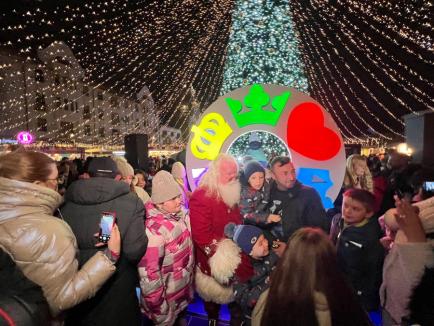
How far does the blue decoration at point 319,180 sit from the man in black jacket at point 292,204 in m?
1.33

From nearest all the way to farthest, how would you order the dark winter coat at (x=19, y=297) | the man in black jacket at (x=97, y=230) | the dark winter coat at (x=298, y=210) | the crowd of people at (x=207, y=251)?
the dark winter coat at (x=19, y=297)
the crowd of people at (x=207, y=251)
the man in black jacket at (x=97, y=230)
the dark winter coat at (x=298, y=210)

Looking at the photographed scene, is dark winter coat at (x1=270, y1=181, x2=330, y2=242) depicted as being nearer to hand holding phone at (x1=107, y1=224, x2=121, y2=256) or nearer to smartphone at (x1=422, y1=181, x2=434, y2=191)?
smartphone at (x1=422, y1=181, x2=434, y2=191)

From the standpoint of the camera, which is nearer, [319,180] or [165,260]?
[165,260]

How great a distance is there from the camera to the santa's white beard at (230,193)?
3.21 metres

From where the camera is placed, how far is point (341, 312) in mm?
1529

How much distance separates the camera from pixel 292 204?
10.5 feet

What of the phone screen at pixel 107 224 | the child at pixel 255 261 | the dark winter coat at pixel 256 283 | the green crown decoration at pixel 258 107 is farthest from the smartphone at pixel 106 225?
the green crown decoration at pixel 258 107

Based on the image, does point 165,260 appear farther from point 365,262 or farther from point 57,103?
point 57,103

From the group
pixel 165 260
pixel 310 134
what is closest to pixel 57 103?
pixel 310 134

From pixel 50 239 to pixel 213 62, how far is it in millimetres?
16468

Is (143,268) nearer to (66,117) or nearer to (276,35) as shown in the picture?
(276,35)

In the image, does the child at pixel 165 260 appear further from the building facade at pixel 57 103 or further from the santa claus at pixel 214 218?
the building facade at pixel 57 103

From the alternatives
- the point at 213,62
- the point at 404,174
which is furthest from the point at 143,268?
the point at 213,62

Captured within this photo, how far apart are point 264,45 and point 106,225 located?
495 inches
